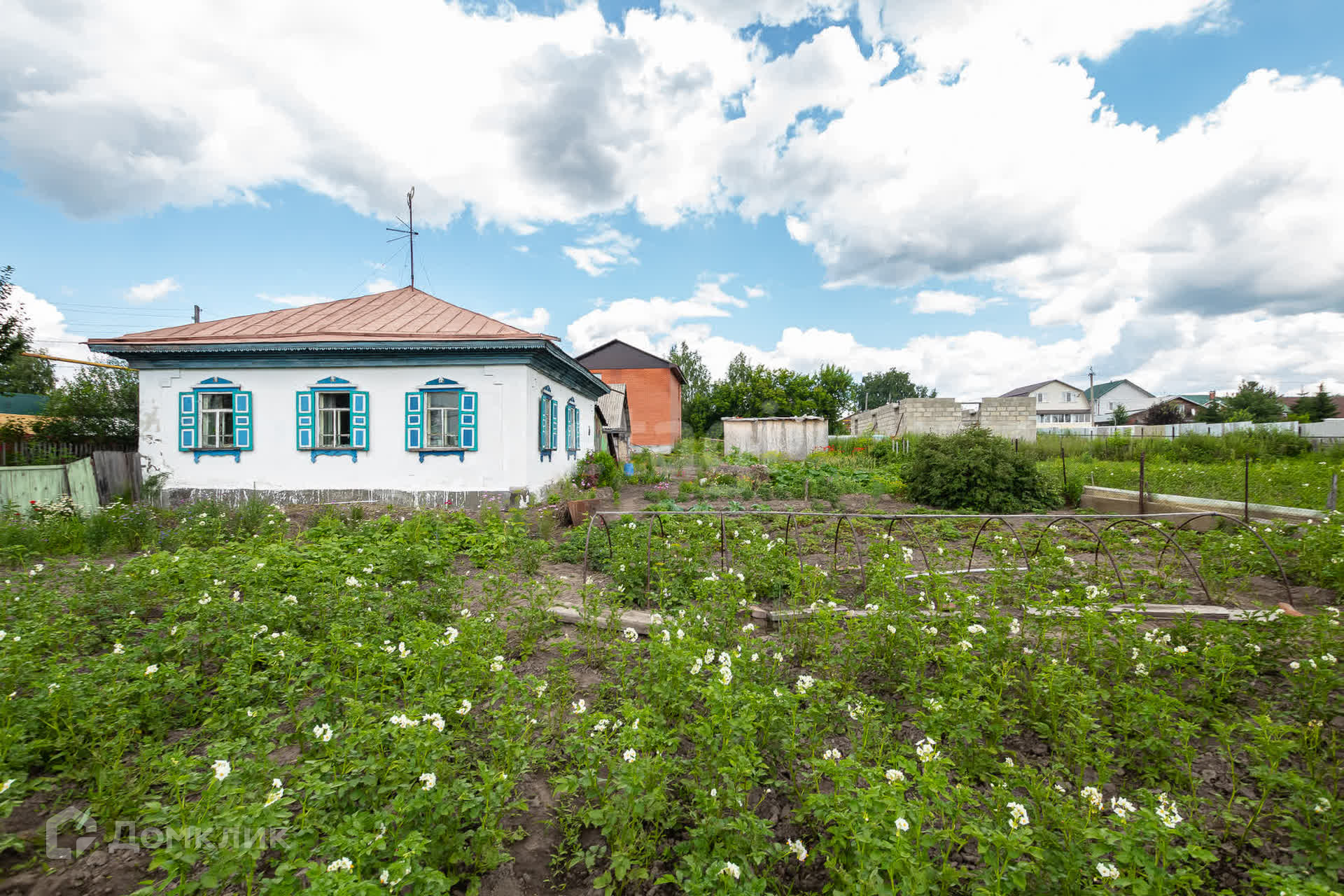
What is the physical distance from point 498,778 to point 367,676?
1.43m

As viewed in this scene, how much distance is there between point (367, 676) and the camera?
3.04m

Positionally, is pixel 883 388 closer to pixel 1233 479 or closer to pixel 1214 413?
pixel 1214 413

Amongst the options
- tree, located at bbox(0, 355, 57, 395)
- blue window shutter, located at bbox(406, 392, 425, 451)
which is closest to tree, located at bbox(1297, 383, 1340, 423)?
blue window shutter, located at bbox(406, 392, 425, 451)

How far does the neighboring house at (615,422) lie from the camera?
21688mm

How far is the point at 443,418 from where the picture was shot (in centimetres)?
1091

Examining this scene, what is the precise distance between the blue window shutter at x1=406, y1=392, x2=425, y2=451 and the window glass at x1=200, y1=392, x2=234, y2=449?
3.82 meters

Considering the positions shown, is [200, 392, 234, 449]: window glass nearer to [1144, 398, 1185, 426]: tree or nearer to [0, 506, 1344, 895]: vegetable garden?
[0, 506, 1344, 895]: vegetable garden

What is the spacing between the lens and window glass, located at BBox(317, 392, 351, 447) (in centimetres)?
1096

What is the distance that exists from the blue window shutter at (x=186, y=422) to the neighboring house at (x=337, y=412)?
0.02 m

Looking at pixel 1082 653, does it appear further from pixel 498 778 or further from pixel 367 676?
pixel 367 676

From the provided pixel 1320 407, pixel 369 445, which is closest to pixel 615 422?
pixel 369 445

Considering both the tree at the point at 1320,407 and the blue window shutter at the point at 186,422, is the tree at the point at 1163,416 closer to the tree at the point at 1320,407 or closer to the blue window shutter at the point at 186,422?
the tree at the point at 1320,407

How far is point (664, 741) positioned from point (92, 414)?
59.3 ft

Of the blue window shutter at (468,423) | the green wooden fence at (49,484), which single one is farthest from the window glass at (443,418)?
the green wooden fence at (49,484)
